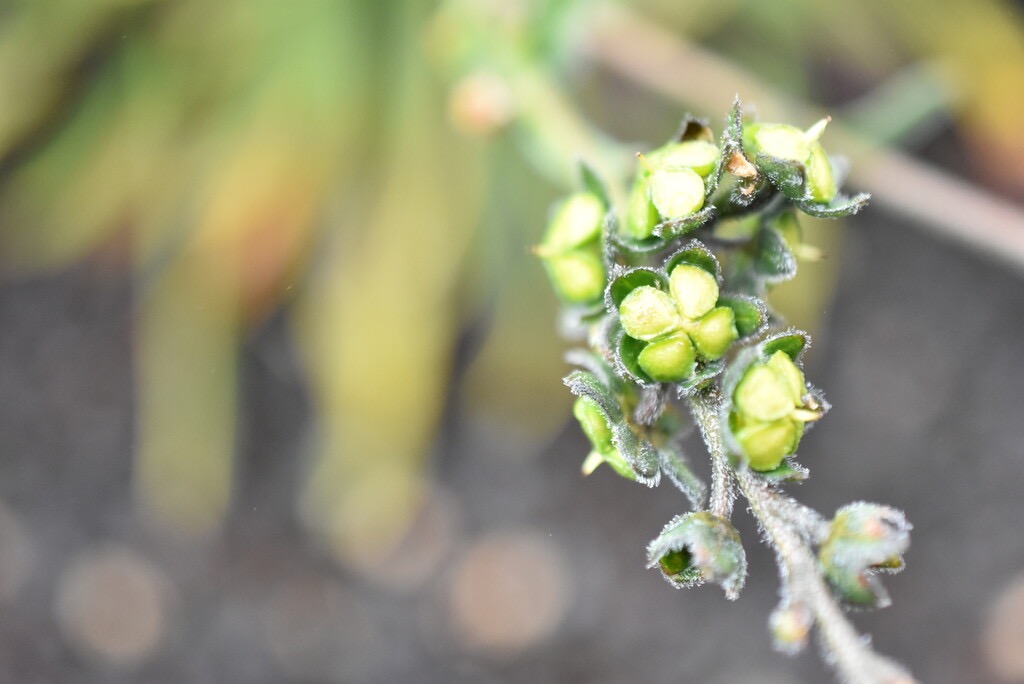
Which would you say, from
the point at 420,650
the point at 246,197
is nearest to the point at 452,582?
the point at 420,650

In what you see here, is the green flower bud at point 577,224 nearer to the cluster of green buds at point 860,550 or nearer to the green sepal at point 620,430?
the green sepal at point 620,430

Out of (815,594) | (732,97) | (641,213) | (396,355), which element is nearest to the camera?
(815,594)

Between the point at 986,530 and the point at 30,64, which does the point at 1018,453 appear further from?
the point at 30,64

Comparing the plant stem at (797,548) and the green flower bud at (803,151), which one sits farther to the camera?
the green flower bud at (803,151)

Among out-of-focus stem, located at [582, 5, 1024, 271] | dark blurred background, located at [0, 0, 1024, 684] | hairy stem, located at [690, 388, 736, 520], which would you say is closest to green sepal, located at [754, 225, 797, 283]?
hairy stem, located at [690, 388, 736, 520]

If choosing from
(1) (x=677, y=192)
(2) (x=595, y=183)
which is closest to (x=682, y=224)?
(1) (x=677, y=192)

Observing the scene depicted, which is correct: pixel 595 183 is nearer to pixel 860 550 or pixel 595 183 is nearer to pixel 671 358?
pixel 671 358

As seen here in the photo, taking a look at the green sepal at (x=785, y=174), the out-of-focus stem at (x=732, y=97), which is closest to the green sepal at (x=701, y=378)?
the green sepal at (x=785, y=174)
